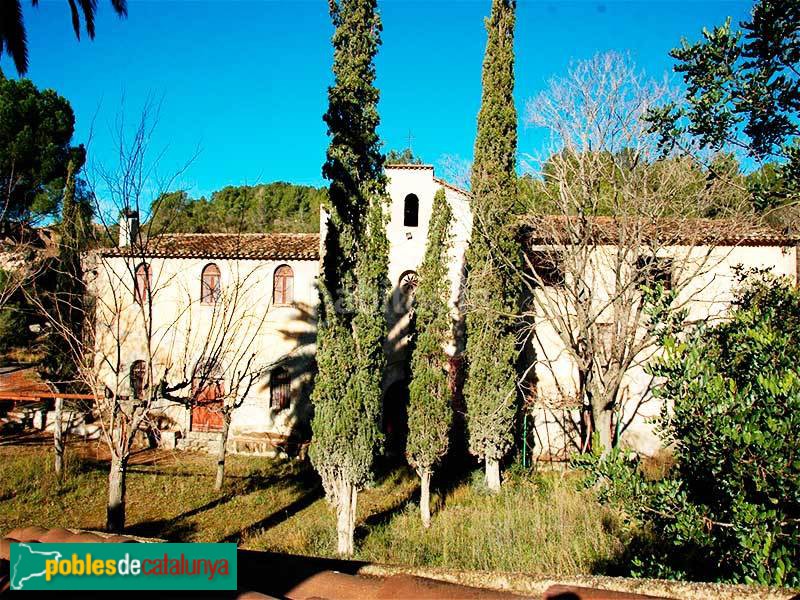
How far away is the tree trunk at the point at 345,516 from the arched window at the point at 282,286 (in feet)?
28.6

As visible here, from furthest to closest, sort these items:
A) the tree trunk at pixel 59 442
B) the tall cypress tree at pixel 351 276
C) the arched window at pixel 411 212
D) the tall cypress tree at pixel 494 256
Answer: the arched window at pixel 411 212 < the tree trunk at pixel 59 442 < the tall cypress tree at pixel 494 256 < the tall cypress tree at pixel 351 276

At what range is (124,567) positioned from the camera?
301 cm

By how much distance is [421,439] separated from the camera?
40.3 ft

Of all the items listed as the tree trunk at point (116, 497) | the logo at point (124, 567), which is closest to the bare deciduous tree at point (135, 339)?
the tree trunk at point (116, 497)

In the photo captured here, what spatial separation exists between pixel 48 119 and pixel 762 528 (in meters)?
31.1

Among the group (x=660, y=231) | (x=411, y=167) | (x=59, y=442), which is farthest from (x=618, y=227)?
(x=59, y=442)

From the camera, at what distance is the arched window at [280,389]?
57.8 ft

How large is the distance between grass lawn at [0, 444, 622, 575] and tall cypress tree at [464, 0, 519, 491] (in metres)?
1.87

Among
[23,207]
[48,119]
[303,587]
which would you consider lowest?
[303,587]

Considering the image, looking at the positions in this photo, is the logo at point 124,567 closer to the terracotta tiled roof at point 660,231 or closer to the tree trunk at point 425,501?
A: the tree trunk at point 425,501

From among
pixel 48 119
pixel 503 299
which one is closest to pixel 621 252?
pixel 503 299

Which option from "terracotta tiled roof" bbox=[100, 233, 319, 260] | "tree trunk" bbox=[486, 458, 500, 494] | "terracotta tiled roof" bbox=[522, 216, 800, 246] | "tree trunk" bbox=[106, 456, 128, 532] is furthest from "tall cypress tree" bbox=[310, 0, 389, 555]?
"terracotta tiled roof" bbox=[100, 233, 319, 260]

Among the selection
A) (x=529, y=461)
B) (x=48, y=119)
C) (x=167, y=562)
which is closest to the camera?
(x=167, y=562)

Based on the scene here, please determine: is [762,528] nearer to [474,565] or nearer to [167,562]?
[167,562]
